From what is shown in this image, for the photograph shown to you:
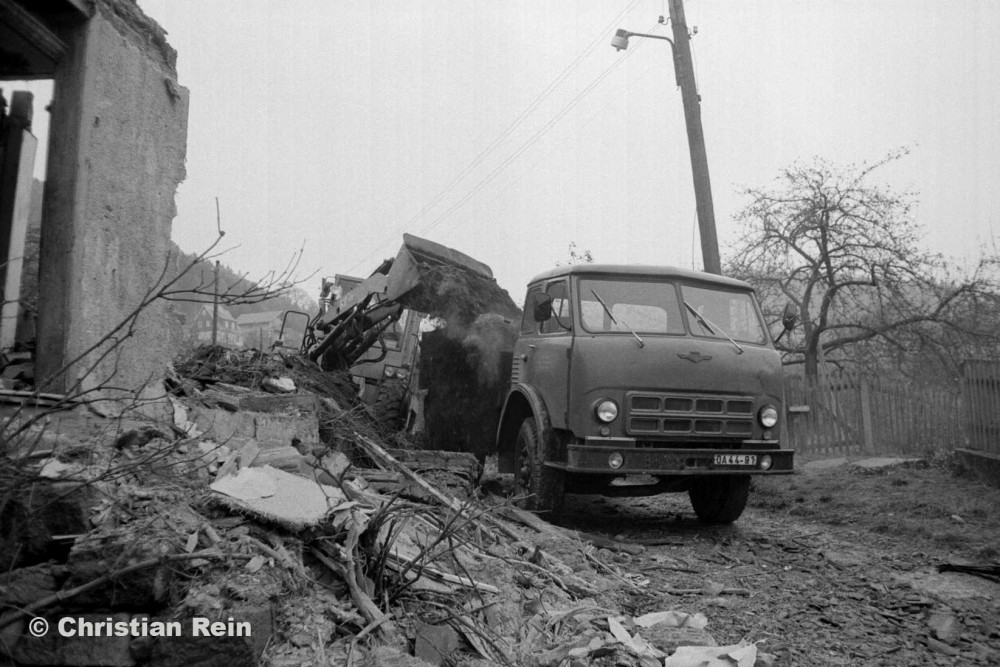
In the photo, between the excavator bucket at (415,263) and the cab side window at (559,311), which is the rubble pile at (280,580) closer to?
the cab side window at (559,311)

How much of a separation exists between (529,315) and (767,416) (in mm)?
2481

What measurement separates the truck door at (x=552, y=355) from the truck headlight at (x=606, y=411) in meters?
0.36

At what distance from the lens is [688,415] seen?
5988 mm

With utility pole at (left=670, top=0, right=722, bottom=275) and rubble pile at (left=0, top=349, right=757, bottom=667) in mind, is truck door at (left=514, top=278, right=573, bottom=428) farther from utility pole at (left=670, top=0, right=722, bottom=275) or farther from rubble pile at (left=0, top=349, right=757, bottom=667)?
utility pole at (left=670, top=0, right=722, bottom=275)

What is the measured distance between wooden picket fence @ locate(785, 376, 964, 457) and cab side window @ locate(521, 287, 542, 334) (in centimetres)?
486

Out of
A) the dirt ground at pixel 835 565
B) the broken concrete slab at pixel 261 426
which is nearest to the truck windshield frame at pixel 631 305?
the dirt ground at pixel 835 565

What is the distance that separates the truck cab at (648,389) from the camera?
5914mm

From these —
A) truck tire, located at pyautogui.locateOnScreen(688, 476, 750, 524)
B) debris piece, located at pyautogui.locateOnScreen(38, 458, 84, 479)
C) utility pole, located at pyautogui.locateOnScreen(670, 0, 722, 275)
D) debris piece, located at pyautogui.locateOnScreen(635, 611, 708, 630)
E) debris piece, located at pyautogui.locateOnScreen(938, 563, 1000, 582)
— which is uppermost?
utility pole, located at pyautogui.locateOnScreen(670, 0, 722, 275)

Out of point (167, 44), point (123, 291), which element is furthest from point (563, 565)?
point (167, 44)

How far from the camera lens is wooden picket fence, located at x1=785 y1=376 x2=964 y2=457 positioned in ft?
34.5

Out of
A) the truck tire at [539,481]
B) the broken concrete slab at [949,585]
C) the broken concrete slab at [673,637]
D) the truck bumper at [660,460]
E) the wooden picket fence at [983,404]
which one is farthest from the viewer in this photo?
the wooden picket fence at [983,404]

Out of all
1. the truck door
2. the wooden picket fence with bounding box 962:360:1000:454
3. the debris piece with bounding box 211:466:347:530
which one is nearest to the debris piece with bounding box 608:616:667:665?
the debris piece with bounding box 211:466:347:530

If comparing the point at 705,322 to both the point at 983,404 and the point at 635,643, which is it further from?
the point at 983,404

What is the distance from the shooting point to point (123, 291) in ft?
13.3
